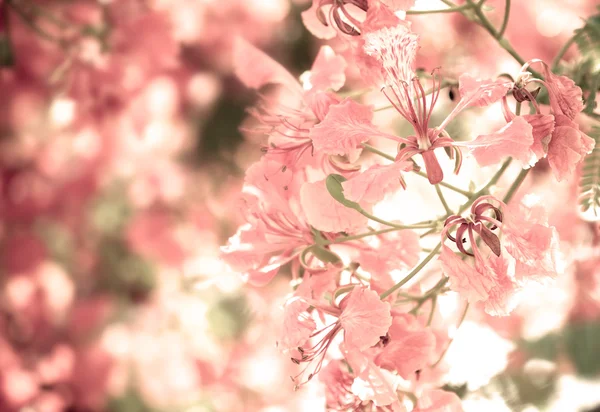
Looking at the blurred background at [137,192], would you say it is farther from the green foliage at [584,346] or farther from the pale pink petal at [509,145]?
the pale pink petal at [509,145]

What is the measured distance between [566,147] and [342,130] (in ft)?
0.28

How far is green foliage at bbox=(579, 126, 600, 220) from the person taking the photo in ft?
0.89

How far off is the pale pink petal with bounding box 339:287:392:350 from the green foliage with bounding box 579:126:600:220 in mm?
111

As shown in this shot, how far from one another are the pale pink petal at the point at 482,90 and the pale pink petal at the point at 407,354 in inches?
4.1

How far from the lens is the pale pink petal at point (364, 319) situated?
0.77 feet

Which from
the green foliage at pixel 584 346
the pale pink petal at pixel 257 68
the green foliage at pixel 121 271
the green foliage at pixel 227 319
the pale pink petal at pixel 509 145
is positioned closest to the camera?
the pale pink petal at pixel 509 145

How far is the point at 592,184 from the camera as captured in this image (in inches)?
10.9

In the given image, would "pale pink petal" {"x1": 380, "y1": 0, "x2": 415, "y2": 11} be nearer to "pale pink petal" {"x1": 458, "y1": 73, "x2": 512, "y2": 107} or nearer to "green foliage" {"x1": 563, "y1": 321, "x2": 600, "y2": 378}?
"pale pink petal" {"x1": 458, "y1": 73, "x2": 512, "y2": 107}

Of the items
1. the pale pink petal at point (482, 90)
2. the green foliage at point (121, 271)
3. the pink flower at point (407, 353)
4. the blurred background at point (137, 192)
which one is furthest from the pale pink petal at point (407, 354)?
the green foliage at point (121, 271)

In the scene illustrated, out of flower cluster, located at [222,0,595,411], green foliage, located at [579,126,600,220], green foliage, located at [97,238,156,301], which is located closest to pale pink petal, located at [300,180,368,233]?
flower cluster, located at [222,0,595,411]

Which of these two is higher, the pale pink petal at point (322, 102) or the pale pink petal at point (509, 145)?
the pale pink petal at point (509, 145)

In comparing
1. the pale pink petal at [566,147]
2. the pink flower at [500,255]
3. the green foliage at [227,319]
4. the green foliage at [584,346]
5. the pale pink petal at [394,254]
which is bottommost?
the green foliage at [227,319]

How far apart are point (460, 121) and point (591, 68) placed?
0.29 feet

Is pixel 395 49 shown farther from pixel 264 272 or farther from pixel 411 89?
pixel 264 272
